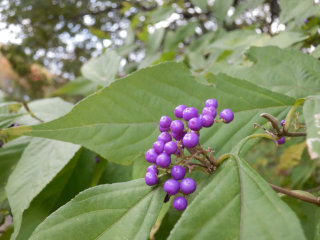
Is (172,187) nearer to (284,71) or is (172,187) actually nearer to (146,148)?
(146,148)

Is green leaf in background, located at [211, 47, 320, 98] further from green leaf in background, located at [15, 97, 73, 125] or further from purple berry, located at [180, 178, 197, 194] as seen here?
green leaf in background, located at [15, 97, 73, 125]

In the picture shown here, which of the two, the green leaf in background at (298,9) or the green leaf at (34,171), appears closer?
the green leaf at (34,171)

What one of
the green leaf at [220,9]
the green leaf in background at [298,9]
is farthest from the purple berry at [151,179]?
the green leaf at [220,9]

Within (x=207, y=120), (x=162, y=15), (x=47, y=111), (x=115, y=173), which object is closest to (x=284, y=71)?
(x=207, y=120)

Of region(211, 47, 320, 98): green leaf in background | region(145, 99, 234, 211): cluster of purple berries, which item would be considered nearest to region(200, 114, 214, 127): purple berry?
region(145, 99, 234, 211): cluster of purple berries

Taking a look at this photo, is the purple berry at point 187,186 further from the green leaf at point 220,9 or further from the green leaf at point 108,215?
the green leaf at point 220,9

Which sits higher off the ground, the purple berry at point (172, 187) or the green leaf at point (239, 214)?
the green leaf at point (239, 214)

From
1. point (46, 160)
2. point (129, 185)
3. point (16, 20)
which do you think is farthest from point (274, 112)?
point (16, 20)
